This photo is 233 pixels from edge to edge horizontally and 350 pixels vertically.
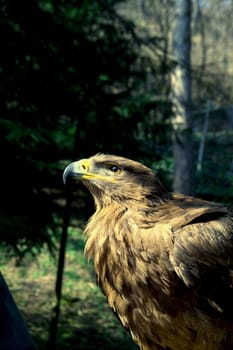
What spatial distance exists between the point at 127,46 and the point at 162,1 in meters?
18.8

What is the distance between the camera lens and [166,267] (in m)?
2.66

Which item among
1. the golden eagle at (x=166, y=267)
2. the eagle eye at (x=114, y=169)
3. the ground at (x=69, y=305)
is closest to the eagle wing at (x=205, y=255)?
the golden eagle at (x=166, y=267)

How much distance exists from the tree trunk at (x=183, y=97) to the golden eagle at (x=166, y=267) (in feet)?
15.0

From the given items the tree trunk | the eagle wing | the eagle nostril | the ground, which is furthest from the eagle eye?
the tree trunk

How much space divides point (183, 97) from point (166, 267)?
647 cm

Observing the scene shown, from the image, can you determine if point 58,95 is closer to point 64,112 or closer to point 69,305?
point 64,112

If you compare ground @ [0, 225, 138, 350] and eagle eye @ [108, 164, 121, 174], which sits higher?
eagle eye @ [108, 164, 121, 174]

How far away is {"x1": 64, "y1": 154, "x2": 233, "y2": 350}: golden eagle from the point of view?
2.68 meters

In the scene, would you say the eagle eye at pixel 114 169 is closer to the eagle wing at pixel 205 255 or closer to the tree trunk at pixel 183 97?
the eagle wing at pixel 205 255

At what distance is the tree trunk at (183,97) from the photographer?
7832 millimetres

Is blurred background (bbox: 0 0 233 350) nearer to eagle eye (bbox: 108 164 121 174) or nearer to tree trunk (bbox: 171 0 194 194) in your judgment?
tree trunk (bbox: 171 0 194 194)

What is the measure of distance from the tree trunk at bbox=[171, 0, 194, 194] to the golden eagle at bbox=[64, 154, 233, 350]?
15.0ft

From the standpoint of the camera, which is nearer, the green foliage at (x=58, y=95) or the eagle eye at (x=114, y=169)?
the eagle eye at (x=114, y=169)

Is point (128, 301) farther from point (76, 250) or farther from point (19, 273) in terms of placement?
point (76, 250)
